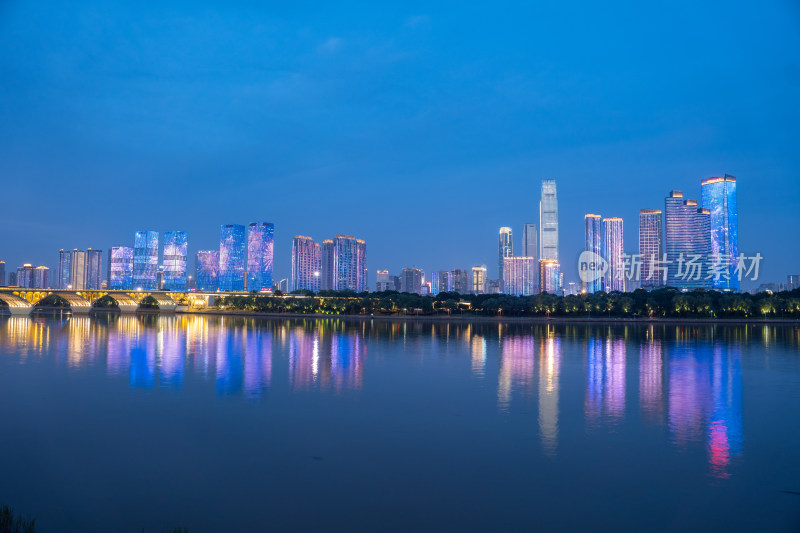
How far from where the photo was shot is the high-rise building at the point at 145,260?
18388 cm

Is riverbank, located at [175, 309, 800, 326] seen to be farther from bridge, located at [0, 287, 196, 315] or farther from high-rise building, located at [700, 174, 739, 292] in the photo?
high-rise building, located at [700, 174, 739, 292]

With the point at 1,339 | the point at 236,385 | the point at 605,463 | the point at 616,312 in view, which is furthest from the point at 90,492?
the point at 616,312

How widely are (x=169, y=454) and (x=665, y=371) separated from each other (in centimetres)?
2306

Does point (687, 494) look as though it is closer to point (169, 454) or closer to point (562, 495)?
point (562, 495)

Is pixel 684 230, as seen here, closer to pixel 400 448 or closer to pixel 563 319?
pixel 563 319

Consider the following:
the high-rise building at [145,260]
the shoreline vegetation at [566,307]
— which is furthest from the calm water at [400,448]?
the high-rise building at [145,260]

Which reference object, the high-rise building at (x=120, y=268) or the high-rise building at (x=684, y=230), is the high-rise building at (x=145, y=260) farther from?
the high-rise building at (x=684, y=230)

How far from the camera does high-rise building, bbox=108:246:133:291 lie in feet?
613

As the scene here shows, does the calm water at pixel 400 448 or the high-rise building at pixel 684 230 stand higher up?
the high-rise building at pixel 684 230

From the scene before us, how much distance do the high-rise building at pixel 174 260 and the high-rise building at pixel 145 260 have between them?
5.45 metres

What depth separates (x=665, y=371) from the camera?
90.7 feet

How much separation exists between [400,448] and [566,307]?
263 ft

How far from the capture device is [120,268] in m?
188

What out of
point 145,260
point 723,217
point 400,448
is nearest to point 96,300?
point 145,260
